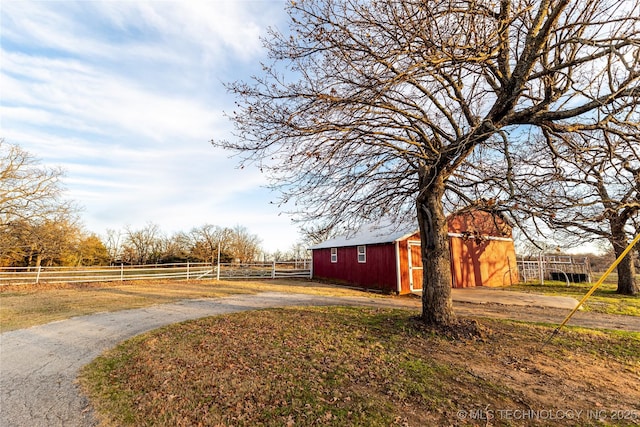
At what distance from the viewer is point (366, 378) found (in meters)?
4.17

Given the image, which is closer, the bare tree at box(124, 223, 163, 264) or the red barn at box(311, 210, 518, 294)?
the red barn at box(311, 210, 518, 294)

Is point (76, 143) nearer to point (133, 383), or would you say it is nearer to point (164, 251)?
point (133, 383)

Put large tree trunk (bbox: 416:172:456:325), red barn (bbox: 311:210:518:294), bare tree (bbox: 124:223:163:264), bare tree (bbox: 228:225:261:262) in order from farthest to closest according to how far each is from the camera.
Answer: bare tree (bbox: 124:223:163:264) < bare tree (bbox: 228:225:261:262) < red barn (bbox: 311:210:518:294) < large tree trunk (bbox: 416:172:456:325)

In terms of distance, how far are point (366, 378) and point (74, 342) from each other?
628 cm

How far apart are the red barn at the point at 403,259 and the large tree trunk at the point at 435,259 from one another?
754 centimetres

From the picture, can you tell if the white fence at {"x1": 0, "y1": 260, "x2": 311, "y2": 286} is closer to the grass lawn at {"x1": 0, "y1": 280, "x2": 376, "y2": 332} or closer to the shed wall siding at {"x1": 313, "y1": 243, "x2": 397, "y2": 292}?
the grass lawn at {"x1": 0, "y1": 280, "x2": 376, "y2": 332}

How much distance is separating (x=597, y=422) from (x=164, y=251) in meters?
41.3

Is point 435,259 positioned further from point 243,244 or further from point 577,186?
point 243,244

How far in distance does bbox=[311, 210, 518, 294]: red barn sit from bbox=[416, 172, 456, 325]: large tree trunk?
24.7 feet

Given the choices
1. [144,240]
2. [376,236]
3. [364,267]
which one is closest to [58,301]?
[364,267]

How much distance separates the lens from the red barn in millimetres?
15305

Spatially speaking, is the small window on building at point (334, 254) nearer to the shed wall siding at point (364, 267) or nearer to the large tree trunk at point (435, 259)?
the shed wall siding at point (364, 267)

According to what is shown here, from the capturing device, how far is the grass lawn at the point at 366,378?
3297 millimetres

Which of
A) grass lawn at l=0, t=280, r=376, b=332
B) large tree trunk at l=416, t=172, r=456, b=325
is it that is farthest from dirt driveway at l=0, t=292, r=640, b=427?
large tree trunk at l=416, t=172, r=456, b=325
